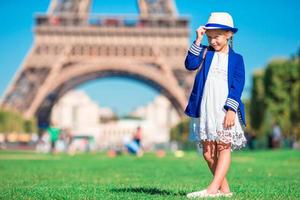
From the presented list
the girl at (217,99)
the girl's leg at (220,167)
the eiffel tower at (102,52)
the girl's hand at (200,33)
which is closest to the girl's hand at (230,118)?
the girl at (217,99)

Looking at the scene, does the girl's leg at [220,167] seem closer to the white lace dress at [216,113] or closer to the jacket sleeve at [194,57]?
the white lace dress at [216,113]

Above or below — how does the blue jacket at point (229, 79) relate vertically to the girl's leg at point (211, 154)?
above

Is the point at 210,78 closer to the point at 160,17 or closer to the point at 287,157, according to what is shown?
the point at 287,157

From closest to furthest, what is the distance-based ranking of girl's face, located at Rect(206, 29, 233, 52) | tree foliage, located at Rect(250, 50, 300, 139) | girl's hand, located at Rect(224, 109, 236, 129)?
girl's hand, located at Rect(224, 109, 236, 129) → girl's face, located at Rect(206, 29, 233, 52) → tree foliage, located at Rect(250, 50, 300, 139)

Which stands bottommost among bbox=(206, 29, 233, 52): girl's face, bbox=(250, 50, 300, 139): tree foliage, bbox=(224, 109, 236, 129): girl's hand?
bbox=(224, 109, 236, 129): girl's hand

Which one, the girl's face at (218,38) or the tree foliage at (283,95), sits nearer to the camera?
the girl's face at (218,38)

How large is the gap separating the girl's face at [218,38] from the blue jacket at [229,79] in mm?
86

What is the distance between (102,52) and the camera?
59.9 metres

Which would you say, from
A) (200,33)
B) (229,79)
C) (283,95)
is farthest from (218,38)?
(283,95)

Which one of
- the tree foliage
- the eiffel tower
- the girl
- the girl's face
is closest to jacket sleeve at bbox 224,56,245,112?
the girl

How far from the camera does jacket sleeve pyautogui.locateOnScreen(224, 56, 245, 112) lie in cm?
639

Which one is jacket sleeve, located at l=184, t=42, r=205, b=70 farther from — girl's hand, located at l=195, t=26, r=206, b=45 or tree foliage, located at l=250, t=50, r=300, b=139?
tree foliage, located at l=250, t=50, r=300, b=139

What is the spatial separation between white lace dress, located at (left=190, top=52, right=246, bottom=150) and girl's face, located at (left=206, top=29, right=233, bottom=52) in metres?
0.10

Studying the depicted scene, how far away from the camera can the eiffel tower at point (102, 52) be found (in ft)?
186
